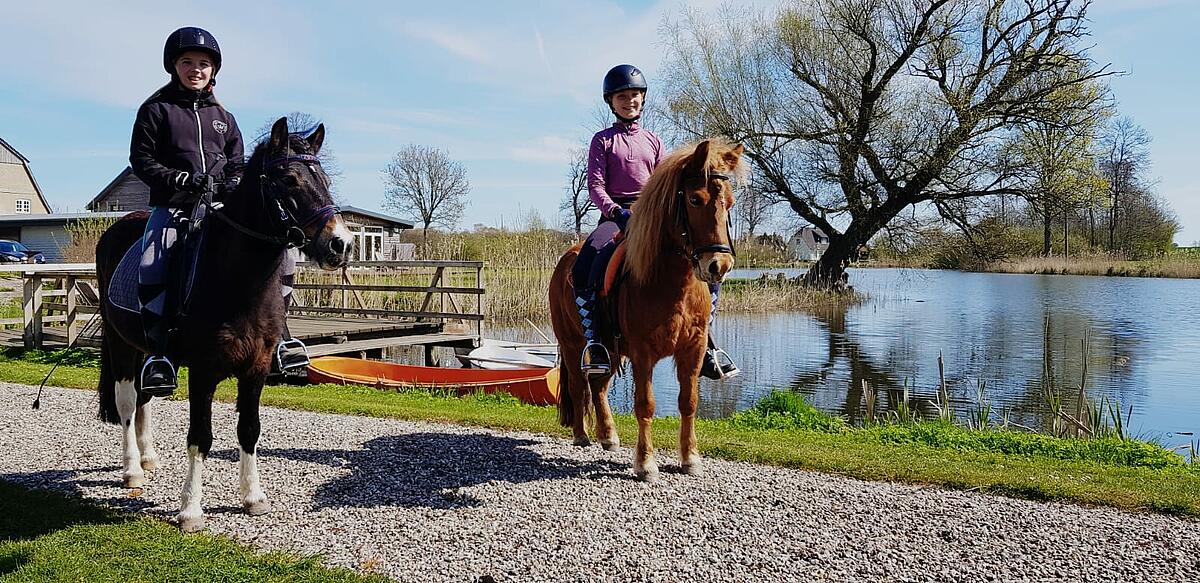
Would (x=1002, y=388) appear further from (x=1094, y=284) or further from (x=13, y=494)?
(x=1094, y=284)

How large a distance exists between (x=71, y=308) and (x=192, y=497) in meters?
12.0

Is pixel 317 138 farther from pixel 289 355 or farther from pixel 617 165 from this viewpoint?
pixel 617 165

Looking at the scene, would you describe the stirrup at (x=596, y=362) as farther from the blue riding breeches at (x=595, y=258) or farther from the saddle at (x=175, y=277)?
the saddle at (x=175, y=277)

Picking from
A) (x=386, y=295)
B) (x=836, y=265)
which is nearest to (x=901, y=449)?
(x=386, y=295)

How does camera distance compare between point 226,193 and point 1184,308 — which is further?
point 1184,308

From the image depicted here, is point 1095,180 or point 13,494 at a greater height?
point 1095,180

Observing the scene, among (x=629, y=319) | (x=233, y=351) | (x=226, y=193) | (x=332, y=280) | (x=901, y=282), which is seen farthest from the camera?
(x=901, y=282)

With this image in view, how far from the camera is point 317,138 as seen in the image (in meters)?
4.67

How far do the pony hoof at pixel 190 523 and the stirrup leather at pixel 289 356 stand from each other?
3.52ft

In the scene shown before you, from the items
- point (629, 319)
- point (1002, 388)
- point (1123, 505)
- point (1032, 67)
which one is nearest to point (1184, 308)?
point (1032, 67)

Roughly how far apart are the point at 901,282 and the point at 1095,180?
7389 mm

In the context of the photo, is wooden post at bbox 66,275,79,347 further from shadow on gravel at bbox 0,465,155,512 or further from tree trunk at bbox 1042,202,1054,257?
tree trunk at bbox 1042,202,1054,257

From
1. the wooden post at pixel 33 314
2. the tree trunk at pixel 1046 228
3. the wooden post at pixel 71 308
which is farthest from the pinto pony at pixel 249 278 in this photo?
the tree trunk at pixel 1046 228

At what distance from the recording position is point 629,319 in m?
5.68
